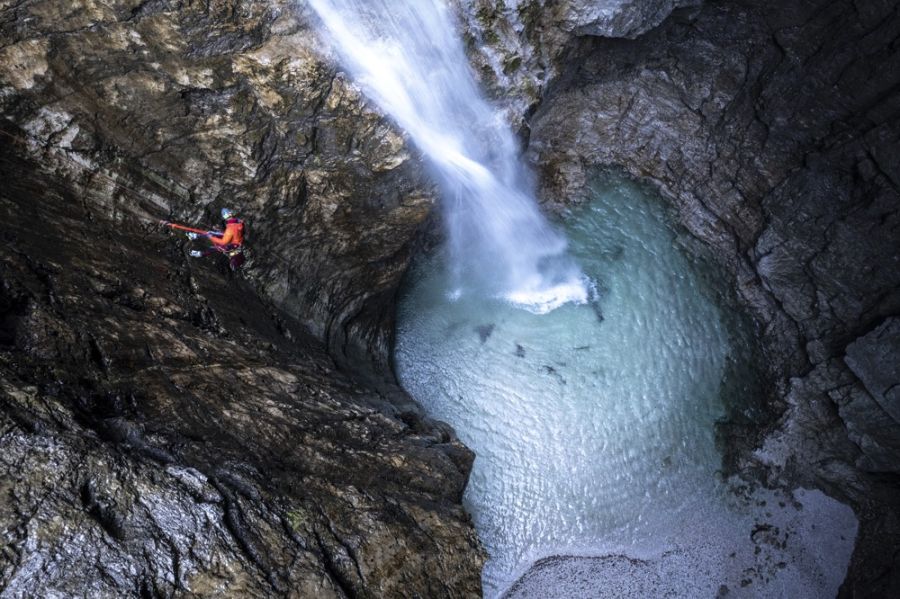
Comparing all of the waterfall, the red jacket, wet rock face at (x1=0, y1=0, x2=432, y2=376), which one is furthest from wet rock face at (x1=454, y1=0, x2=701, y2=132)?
the red jacket

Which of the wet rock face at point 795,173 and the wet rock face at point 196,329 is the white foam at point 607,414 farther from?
the wet rock face at point 196,329

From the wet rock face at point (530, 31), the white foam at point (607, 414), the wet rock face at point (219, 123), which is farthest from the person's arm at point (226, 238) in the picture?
the wet rock face at point (530, 31)

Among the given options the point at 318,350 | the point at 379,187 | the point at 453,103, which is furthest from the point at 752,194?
the point at 318,350

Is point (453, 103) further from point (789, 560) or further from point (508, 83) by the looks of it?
point (789, 560)

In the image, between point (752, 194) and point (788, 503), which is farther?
point (752, 194)

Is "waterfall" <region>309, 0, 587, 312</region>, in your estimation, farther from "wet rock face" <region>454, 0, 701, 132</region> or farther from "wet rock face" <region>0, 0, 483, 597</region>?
"wet rock face" <region>0, 0, 483, 597</region>
